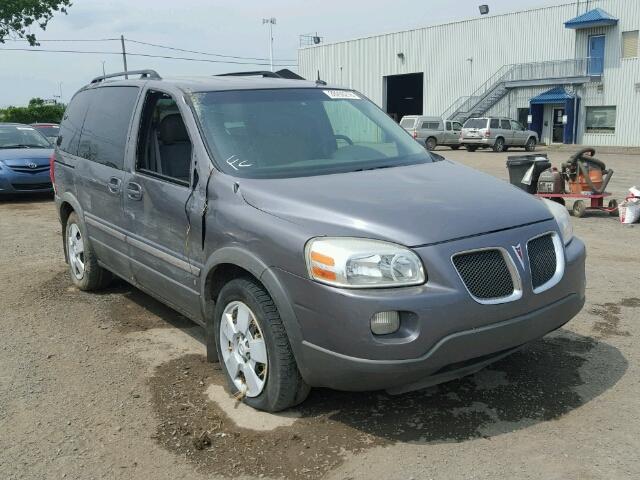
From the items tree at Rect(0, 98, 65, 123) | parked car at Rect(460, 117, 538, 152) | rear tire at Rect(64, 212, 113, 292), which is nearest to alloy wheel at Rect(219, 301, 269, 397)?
rear tire at Rect(64, 212, 113, 292)

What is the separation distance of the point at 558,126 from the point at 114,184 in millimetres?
37977

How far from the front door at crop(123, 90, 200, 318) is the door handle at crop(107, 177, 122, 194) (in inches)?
6.1

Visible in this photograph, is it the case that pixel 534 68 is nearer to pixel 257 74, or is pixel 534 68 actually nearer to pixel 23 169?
pixel 23 169

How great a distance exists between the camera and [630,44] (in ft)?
117

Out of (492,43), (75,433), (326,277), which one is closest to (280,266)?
(326,277)

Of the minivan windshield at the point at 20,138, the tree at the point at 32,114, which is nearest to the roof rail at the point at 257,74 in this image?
the minivan windshield at the point at 20,138

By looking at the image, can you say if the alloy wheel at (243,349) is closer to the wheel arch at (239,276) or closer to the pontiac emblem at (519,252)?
the wheel arch at (239,276)

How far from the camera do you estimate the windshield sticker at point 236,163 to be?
3.98 m

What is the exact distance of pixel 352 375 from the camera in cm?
321

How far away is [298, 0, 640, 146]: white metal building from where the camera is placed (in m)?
36.2

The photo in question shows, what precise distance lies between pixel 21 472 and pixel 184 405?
0.96m

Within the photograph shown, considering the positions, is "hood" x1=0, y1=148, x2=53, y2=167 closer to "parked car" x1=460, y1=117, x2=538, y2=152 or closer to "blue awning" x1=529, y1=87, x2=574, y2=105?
"parked car" x1=460, y1=117, x2=538, y2=152

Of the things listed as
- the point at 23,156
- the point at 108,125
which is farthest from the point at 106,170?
the point at 23,156

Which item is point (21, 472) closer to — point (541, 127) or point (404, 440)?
point (404, 440)
